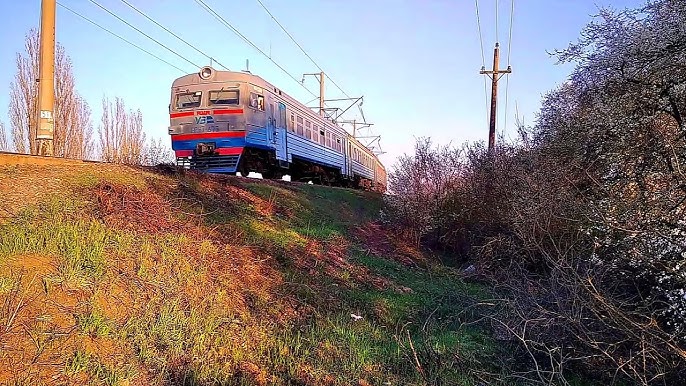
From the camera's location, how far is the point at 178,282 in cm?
609

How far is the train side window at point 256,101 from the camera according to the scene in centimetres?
1457

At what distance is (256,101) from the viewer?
14727mm

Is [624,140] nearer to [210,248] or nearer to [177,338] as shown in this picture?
[210,248]

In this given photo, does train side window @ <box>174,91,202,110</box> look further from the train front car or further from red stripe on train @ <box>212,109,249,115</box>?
red stripe on train @ <box>212,109,249,115</box>

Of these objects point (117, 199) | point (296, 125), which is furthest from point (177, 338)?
point (296, 125)

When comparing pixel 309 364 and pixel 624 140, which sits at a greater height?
pixel 624 140

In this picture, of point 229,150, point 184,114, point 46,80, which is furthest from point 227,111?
point 46,80

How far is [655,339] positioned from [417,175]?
30.3 feet

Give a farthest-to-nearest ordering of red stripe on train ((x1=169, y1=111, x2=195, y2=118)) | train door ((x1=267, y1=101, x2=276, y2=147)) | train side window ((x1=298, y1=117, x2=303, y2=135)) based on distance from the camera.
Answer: train side window ((x1=298, y1=117, x2=303, y2=135)) → train door ((x1=267, y1=101, x2=276, y2=147)) → red stripe on train ((x1=169, y1=111, x2=195, y2=118))

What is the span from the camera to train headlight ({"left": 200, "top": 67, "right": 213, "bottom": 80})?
14781mm

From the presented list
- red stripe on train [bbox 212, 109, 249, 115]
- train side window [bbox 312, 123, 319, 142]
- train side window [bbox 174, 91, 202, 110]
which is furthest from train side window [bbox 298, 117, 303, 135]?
train side window [bbox 174, 91, 202, 110]

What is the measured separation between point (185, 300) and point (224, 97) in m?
9.55

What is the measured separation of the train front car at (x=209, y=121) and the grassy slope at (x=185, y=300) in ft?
14.5

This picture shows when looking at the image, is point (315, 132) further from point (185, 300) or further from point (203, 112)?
point (185, 300)
